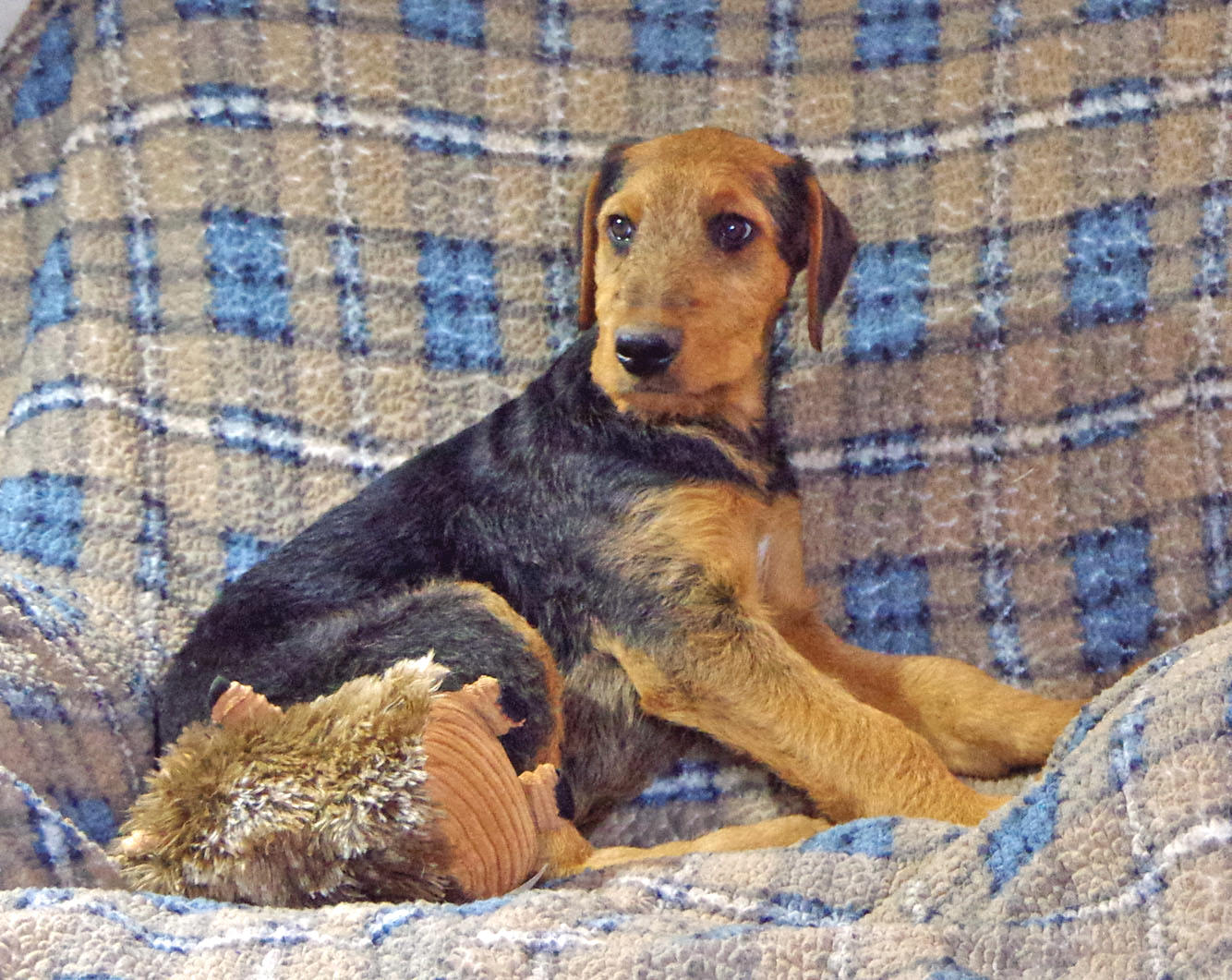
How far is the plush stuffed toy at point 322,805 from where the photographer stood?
6.93 feet

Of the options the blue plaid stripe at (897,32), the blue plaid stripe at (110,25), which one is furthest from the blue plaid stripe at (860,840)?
the blue plaid stripe at (110,25)

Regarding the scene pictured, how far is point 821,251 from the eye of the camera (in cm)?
299

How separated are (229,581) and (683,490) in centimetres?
134

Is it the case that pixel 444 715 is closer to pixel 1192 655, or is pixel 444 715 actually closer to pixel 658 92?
pixel 1192 655

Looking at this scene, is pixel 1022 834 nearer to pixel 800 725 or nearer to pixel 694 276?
pixel 800 725

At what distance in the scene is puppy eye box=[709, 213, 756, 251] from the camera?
2867mm

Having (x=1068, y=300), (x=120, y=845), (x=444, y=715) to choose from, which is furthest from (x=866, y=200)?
(x=120, y=845)

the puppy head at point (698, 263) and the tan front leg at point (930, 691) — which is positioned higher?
the puppy head at point (698, 263)

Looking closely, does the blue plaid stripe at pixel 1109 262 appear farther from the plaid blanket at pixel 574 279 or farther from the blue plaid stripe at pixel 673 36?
the blue plaid stripe at pixel 673 36

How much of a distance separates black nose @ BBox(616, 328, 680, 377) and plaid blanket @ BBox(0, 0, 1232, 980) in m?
0.95

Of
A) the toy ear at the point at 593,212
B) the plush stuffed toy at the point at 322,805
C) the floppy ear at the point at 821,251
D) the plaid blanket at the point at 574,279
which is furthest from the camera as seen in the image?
the plaid blanket at the point at 574,279

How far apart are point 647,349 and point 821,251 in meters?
0.69

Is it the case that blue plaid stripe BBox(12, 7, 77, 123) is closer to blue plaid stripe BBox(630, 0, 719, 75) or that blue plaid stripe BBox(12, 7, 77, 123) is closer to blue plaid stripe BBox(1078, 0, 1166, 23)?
blue plaid stripe BBox(630, 0, 719, 75)

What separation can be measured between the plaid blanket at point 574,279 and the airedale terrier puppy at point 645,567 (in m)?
0.35
